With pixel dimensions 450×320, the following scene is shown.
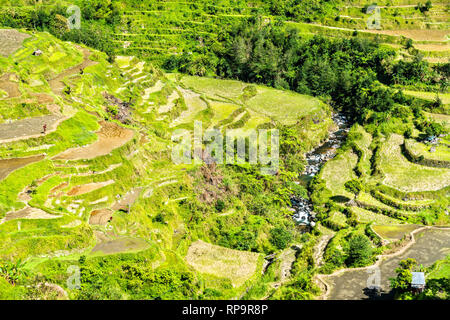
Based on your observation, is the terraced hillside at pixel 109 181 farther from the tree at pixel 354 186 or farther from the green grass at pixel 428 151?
the green grass at pixel 428 151

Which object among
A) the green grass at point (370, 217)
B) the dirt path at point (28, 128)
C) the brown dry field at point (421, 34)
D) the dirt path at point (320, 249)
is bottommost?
the dirt path at point (320, 249)

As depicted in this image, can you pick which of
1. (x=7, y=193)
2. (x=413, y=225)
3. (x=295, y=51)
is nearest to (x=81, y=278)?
(x=7, y=193)

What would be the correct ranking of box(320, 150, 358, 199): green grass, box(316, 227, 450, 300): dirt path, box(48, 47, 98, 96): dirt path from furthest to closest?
box(48, 47, 98, 96): dirt path
box(320, 150, 358, 199): green grass
box(316, 227, 450, 300): dirt path

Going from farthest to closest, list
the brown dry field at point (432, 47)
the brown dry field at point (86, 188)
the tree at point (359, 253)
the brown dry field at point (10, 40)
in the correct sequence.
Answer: the brown dry field at point (432, 47), the brown dry field at point (10, 40), the brown dry field at point (86, 188), the tree at point (359, 253)

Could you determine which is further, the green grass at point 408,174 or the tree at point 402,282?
the green grass at point 408,174

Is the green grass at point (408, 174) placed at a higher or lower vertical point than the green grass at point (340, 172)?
higher

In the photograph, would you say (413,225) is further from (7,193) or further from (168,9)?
(168,9)

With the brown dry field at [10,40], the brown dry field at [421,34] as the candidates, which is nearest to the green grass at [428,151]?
the brown dry field at [421,34]

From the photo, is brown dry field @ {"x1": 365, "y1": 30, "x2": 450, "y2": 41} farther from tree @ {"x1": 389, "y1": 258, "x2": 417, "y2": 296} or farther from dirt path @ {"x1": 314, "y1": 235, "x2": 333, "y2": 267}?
tree @ {"x1": 389, "y1": 258, "x2": 417, "y2": 296}

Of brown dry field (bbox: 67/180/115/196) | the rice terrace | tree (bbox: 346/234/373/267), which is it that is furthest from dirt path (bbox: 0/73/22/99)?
tree (bbox: 346/234/373/267)
